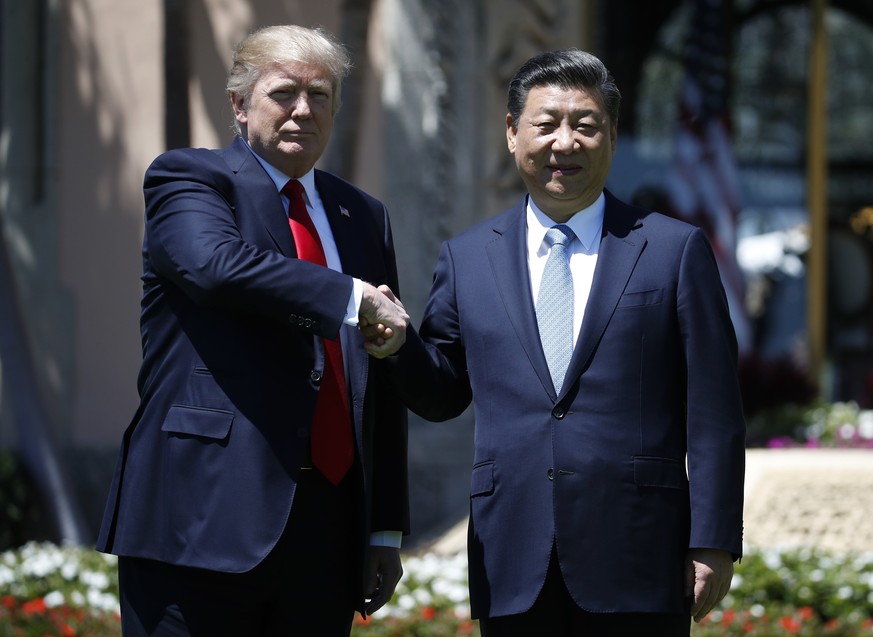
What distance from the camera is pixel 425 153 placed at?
859cm

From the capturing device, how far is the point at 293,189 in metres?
3.35

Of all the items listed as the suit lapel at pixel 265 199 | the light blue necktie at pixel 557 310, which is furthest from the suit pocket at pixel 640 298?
the suit lapel at pixel 265 199

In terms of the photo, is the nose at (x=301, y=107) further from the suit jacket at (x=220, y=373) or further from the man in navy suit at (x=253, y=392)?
the suit jacket at (x=220, y=373)

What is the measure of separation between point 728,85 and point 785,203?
1.13 m

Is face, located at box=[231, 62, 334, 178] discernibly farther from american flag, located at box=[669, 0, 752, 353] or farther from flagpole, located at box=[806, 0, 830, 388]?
flagpole, located at box=[806, 0, 830, 388]

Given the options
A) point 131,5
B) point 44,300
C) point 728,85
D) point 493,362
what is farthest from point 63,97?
point 493,362

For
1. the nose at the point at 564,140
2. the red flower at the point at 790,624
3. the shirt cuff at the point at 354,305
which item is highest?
the nose at the point at 564,140

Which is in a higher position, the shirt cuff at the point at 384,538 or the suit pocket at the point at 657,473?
the suit pocket at the point at 657,473

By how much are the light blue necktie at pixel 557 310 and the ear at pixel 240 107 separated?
829mm

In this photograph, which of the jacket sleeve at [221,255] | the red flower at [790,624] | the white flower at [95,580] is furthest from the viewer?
the white flower at [95,580]

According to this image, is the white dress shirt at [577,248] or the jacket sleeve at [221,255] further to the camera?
the white dress shirt at [577,248]

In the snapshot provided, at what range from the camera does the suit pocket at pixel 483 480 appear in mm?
3229

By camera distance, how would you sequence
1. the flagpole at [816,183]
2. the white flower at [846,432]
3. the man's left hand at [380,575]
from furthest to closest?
1. the flagpole at [816,183]
2. the white flower at [846,432]
3. the man's left hand at [380,575]

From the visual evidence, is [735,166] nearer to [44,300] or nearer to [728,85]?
[728,85]
